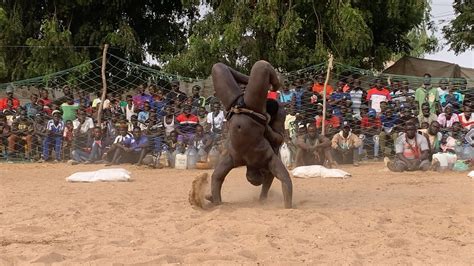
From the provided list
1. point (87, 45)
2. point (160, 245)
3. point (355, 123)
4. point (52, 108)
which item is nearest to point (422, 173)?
point (355, 123)

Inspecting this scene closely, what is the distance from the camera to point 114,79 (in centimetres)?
1568

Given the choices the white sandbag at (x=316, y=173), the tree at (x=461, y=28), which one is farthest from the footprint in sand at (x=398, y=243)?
the tree at (x=461, y=28)

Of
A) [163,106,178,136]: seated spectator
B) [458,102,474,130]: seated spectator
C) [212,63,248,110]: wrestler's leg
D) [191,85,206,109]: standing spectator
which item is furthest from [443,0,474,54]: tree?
[212,63,248,110]: wrestler's leg

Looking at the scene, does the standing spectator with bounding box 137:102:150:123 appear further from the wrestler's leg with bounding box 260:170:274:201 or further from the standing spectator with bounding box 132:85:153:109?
the wrestler's leg with bounding box 260:170:274:201

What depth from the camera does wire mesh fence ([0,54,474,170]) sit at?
11.7 m

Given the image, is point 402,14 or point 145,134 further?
point 402,14

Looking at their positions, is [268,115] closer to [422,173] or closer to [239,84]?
[239,84]

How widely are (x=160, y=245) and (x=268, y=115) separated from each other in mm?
2068

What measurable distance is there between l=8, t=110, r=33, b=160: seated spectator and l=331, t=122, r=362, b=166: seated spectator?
663cm

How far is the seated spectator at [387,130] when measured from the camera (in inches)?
484

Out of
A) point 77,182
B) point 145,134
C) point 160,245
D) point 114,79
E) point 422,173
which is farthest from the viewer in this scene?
point 114,79

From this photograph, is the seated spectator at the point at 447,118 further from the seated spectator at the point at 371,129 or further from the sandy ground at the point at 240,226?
the sandy ground at the point at 240,226

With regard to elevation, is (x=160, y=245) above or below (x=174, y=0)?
below

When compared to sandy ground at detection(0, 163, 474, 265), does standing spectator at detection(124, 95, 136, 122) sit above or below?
above
